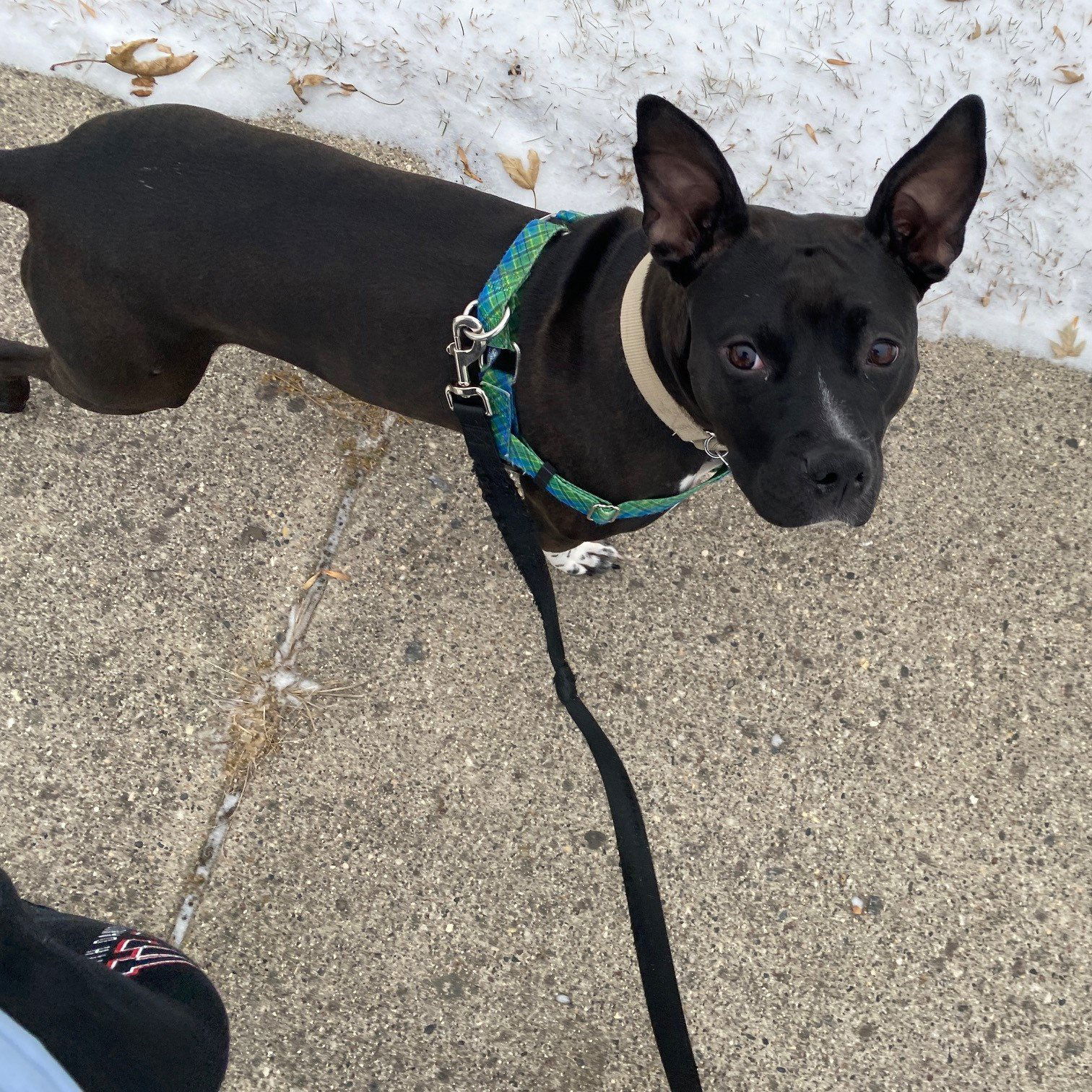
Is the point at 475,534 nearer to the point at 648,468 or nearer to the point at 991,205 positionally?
the point at 648,468

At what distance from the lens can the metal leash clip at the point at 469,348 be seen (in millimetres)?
2613

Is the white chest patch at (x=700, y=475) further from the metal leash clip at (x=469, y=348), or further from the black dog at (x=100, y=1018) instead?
the black dog at (x=100, y=1018)

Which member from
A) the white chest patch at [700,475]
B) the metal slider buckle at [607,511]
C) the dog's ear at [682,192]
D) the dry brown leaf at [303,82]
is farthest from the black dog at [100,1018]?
the dry brown leaf at [303,82]

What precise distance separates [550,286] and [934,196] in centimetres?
108

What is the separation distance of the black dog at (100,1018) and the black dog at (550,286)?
162 cm

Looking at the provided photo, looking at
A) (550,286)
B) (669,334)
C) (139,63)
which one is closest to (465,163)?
(139,63)

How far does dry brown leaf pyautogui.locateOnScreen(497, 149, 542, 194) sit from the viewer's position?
4234 mm

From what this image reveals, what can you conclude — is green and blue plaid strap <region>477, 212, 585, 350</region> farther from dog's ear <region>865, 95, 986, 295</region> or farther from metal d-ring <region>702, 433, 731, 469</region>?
dog's ear <region>865, 95, 986, 295</region>

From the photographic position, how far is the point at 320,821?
344cm

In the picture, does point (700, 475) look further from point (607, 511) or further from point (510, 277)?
point (510, 277)

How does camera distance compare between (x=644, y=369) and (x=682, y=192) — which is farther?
(x=644, y=369)

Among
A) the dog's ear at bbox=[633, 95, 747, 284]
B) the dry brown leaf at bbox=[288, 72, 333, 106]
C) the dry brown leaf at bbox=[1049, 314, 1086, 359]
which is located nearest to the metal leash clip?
the dog's ear at bbox=[633, 95, 747, 284]

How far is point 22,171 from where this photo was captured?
266cm

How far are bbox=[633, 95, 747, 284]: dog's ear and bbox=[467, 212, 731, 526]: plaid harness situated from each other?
0.42 m
